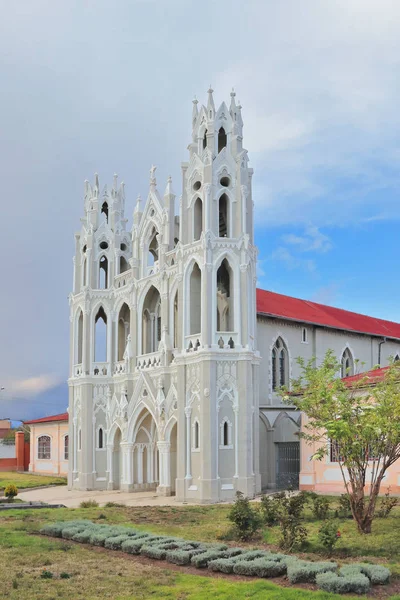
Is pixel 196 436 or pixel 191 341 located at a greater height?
pixel 191 341

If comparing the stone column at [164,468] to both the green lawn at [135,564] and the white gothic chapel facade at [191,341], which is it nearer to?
the white gothic chapel facade at [191,341]

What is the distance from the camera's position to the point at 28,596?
509 inches

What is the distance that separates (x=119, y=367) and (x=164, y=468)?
8171mm

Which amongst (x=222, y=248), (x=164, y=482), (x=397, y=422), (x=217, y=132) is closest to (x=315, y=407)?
(x=397, y=422)

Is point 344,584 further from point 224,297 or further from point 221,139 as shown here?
point 221,139

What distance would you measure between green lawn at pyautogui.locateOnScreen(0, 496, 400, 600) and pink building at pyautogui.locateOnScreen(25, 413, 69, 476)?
94.3 ft

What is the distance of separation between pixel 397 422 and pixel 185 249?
→ 1742 cm

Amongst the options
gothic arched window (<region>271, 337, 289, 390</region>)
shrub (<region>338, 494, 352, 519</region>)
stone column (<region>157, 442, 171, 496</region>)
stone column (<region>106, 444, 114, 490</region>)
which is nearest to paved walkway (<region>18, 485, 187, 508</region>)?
stone column (<region>157, 442, 171, 496</region>)

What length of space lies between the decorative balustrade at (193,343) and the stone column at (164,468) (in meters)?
4.96

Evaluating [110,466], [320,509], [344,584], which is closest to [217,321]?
[110,466]

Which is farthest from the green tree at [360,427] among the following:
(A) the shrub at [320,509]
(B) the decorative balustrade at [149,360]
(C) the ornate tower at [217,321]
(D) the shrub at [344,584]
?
(B) the decorative balustrade at [149,360]

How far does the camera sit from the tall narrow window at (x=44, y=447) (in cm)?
5469

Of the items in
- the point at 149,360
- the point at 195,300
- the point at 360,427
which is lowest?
the point at 360,427

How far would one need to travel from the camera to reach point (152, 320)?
132 ft
